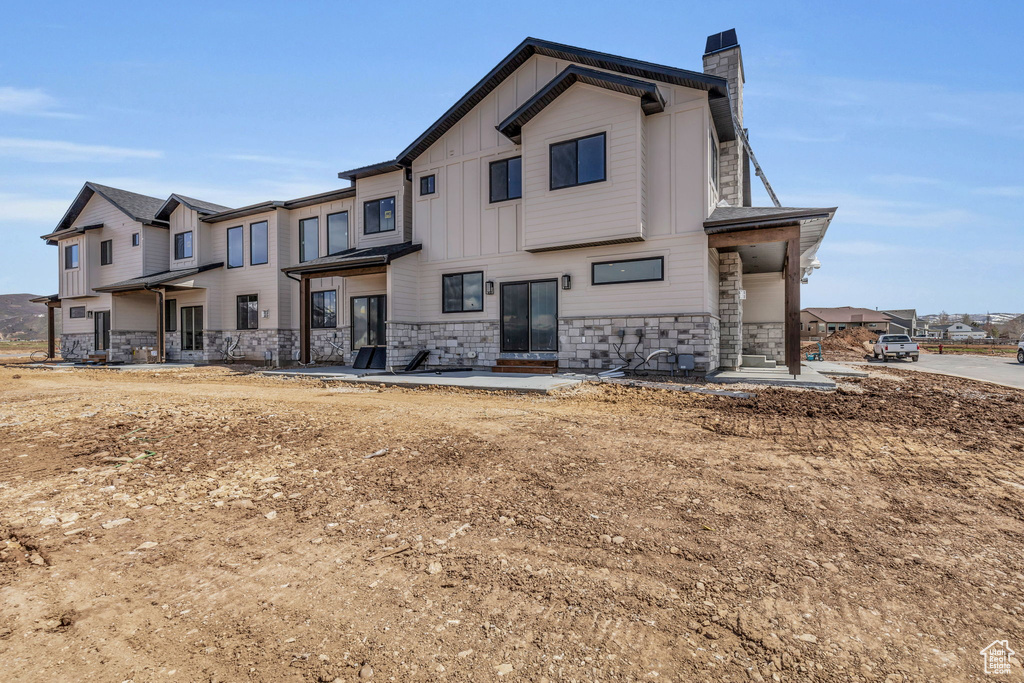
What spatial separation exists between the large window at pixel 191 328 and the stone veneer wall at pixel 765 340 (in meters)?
20.7

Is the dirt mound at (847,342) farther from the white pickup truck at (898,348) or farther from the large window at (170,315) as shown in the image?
the large window at (170,315)

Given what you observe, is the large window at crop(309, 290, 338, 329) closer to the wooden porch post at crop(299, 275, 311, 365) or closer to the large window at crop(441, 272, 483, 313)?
the wooden porch post at crop(299, 275, 311, 365)

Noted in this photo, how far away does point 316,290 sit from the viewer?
1702 centimetres

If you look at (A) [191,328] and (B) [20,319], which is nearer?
(A) [191,328]

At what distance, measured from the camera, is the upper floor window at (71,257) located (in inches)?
891

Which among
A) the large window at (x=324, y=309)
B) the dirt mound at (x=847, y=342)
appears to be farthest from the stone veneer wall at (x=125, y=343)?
the dirt mound at (x=847, y=342)

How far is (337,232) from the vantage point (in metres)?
17.0

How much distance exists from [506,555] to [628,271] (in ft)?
32.3

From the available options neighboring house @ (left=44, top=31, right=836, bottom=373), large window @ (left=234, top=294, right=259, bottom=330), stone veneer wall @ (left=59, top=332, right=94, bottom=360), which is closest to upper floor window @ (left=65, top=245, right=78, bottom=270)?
stone veneer wall @ (left=59, top=332, right=94, bottom=360)

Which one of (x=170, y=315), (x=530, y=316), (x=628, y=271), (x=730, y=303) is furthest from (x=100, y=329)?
(x=730, y=303)

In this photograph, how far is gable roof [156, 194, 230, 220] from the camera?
1947 centimetres

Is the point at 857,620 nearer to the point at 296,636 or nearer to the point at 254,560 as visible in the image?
the point at 296,636

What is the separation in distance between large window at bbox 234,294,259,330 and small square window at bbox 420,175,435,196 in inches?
343

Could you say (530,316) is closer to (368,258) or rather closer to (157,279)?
(368,258)
